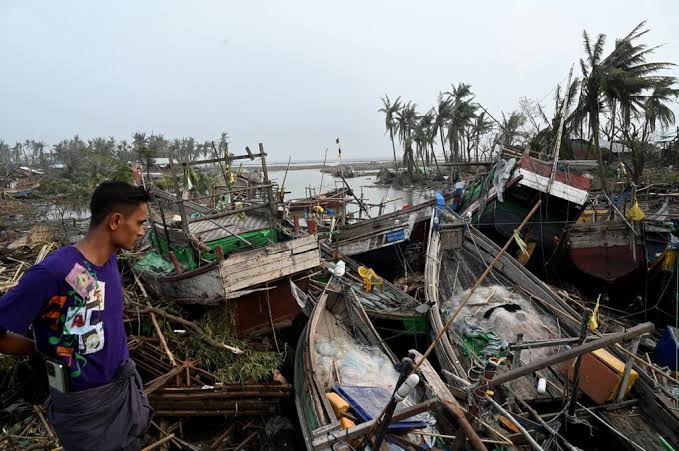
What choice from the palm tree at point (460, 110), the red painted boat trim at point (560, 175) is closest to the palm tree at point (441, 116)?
the palm tree at point (460, 110)

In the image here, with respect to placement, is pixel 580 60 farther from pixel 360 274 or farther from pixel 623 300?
pixel 360 274

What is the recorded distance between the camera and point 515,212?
11891 mm

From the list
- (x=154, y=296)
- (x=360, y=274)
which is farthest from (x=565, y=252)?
(x=154, y=296)

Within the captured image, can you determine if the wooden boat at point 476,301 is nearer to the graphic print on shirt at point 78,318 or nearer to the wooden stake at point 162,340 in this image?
the wooden stake at point 162,340

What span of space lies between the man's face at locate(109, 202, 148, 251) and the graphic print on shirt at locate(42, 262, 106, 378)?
0.68ft

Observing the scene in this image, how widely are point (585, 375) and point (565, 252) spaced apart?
659 centimetres

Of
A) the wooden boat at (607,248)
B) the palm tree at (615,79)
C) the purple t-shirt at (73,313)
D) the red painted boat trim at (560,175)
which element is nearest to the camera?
the purple t-shirt at (73,313)

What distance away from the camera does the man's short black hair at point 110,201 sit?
190cm

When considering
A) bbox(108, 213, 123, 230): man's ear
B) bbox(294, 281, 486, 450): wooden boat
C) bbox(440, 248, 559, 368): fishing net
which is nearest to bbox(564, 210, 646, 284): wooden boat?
bbox(440, 248, 559, 368): fishing net

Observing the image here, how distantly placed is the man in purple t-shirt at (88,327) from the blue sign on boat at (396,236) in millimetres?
8933

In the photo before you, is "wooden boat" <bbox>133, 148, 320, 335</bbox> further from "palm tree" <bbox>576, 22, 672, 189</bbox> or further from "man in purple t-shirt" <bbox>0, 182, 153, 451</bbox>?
"palm tree" <bbox>576, 22, 672, 189</bbox>

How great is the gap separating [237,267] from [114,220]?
3.74 metres

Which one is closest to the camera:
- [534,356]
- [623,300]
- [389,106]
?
[534,356]

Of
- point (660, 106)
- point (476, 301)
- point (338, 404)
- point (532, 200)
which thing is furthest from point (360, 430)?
point (660, 106)
